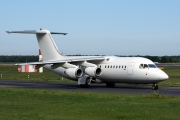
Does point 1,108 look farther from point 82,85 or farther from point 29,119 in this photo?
point 82,85

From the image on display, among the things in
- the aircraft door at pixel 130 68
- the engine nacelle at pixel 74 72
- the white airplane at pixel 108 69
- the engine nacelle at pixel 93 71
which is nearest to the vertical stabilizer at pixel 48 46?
the white airplane at pixel 108 69

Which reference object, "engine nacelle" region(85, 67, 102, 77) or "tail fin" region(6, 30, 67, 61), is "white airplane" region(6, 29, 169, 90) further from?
"tail fin" region(6, 30, 67, 61)

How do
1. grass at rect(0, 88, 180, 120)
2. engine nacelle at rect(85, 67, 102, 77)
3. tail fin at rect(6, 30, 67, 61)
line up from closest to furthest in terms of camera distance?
1. grass at rect(0, 88, 180, 120)
2. engine nacelle at rect(85, 67, 102, 77)
3. tail fin at rect(6, 30, 67, 61)

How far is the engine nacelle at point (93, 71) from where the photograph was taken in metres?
40.1

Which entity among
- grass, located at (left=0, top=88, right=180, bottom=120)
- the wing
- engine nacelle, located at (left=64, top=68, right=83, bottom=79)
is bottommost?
grass, located at (left=0, top=88, right=180, bottom=120)

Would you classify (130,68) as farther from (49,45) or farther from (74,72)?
(49,45)

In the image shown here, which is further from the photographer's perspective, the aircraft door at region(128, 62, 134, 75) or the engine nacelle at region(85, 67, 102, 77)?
the engine nacelle at region(85, 67, 102, 77)

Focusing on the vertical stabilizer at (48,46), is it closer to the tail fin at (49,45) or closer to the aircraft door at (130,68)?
the tail fin at (49,45)

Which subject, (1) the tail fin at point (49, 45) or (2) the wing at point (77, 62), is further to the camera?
(1) the tail fin at point (49, 45)

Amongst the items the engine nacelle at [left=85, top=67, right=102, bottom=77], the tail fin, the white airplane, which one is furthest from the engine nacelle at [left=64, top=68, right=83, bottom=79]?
the tail fin

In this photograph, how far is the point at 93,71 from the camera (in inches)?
1580

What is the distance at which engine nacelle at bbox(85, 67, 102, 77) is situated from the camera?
40125mm

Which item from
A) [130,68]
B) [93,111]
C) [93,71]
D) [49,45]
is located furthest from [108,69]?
[93,111]

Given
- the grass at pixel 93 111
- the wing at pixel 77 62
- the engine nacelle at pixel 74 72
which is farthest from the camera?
the engine nacelle at pixel 74 72
